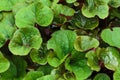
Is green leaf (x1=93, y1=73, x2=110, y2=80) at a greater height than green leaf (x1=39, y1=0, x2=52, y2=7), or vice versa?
green leaf (x1=39, y1=0, x2=52, y2=7)

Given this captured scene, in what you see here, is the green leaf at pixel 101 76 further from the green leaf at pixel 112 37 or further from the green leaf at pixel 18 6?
the green leaf at pixel 18 6

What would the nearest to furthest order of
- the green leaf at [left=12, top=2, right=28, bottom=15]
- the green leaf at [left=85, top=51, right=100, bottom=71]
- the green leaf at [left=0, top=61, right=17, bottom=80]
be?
1. the green leaf at [left=85, top=51, right=100, bottom=71]
2. the green leaf at [left=0, top=61, right=17, bottom=80]
3. the green leaf at [left=12, top=2, right=28, bottom=15]

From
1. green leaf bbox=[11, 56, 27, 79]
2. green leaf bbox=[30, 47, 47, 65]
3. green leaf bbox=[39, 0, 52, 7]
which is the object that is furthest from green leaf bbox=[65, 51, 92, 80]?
green leaf bbox=[39, 0, 52, 7]

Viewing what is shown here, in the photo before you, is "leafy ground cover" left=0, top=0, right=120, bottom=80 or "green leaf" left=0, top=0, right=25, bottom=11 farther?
"green leaf" left=0, top=0, right=25, bottom=11

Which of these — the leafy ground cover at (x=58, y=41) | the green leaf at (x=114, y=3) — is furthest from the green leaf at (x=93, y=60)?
the green leaf at (x=114, y=3)

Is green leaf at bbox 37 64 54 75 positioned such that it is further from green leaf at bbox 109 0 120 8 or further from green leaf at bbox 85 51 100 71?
green leaf at bbox 109 0 120 8

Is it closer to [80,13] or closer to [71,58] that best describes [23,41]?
[71,58]

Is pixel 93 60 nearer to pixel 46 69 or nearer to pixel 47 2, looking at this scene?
pixel 46 69

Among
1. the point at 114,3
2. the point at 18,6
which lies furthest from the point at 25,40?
the point at 114,3
